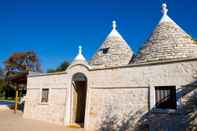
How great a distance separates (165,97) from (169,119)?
3.14ft

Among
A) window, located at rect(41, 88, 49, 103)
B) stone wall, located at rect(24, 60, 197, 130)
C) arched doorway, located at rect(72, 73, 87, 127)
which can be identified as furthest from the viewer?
window, located at rect(41, 88, 49, 103)

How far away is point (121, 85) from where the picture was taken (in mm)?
10172

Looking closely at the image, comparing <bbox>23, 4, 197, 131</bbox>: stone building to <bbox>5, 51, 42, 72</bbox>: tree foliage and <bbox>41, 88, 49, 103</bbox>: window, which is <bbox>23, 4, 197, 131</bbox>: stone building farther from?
<bbox>5, 51, 42, 72</bbox>: tree foliage

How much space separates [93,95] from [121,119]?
7.64 ft

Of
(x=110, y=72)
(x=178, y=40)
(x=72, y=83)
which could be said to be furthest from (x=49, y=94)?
(x=178, y=40)

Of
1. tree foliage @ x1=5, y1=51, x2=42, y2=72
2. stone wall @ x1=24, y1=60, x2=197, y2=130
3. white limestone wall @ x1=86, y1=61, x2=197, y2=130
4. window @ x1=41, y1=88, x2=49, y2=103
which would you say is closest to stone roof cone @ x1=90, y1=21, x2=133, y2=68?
stone wall @ x1=24, y1=60, x2=197, y2=130

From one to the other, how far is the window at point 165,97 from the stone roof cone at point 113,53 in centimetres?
503

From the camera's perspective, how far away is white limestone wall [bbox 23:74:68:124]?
43.1 ft

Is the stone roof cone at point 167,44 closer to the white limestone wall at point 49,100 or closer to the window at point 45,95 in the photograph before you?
the white limestone wall at point 49,100

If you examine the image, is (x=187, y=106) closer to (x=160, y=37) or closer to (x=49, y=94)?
(x=160, y=37)

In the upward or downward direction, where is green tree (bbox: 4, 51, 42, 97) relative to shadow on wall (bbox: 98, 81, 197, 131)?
upward

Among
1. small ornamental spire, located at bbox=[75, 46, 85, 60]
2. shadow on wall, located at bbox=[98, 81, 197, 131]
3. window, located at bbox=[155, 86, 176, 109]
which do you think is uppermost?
small ornamental spire, located at bbox=[75, 46, 85, 60]

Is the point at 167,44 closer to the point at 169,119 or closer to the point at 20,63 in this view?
the point at 169,119

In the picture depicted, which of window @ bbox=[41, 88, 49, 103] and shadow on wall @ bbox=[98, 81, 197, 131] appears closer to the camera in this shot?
shadow on wall @ bbox=[98, 81, 197, 131]
